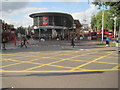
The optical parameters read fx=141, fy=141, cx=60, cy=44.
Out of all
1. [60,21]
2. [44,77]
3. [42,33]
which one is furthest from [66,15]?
[44,77]

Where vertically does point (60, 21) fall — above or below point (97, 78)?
above

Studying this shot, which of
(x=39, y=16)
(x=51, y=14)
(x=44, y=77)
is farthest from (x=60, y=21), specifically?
(x=44, y=77)

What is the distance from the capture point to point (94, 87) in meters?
4.40

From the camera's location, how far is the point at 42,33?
154ft

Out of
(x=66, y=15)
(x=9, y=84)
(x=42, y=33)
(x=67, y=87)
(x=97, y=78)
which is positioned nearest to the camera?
(x=67, y=87)

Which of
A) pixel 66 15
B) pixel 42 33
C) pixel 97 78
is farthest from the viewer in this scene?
pixel 66 15

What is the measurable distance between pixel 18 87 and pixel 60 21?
151ft

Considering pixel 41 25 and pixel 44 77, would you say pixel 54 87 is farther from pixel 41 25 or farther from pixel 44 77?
pixel 41 25

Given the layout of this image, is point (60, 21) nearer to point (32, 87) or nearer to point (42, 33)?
point (42, 33)

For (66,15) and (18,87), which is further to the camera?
(66,15)

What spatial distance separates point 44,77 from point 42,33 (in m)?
42.1

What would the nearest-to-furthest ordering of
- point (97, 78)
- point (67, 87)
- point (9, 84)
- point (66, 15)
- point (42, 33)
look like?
point (67, 87) < point (9, 84) < point (97, 78) < point (42, 33) < point (66, 15)

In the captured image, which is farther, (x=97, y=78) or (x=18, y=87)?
(x=97, y=78)

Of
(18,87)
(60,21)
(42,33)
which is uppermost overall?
(60,21)
